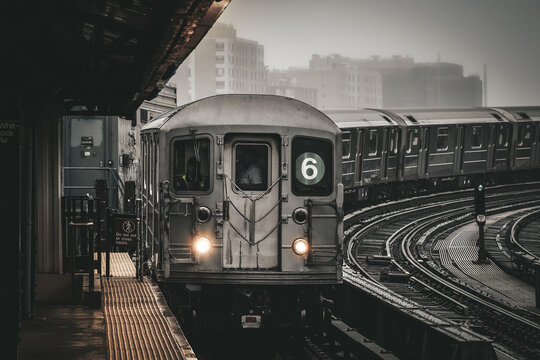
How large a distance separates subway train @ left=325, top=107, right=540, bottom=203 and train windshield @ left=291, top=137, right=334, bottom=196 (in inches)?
572

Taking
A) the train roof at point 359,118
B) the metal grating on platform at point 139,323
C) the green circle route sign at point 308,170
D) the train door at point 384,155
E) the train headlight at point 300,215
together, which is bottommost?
the metal grating on platform at point 139,323

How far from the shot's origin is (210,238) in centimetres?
1048

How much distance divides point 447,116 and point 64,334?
23.6 metres

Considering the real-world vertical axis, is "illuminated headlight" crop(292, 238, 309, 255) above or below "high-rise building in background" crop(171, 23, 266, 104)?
below

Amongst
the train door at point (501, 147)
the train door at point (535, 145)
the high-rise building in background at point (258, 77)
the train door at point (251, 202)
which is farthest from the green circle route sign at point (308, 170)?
the high-rise building in background at point (258, 77)

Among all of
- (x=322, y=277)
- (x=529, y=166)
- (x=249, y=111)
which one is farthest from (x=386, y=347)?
(x=529, y=166)

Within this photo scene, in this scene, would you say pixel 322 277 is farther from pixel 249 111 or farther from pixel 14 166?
pixel 14 166

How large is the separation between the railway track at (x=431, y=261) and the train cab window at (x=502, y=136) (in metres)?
1.82

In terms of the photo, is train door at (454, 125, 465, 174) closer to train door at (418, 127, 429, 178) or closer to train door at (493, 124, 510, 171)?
train door at (418, 127, 429, 178)

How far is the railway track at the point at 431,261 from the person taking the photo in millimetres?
12211

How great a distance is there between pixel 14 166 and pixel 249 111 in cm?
421

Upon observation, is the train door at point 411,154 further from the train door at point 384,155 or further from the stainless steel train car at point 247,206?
the stainless steel train car at point 247,206

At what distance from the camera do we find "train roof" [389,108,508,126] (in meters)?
30.5

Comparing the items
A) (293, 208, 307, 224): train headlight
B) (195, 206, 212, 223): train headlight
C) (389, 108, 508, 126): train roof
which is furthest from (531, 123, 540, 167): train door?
(195, 206, 212, 223): train headlight
